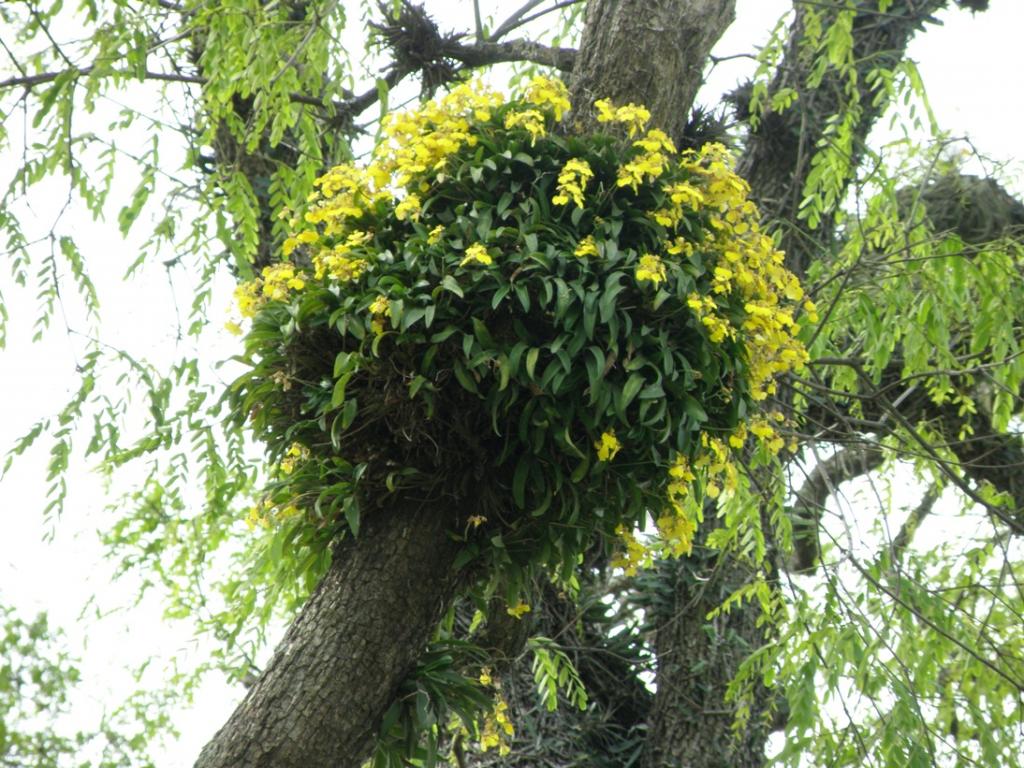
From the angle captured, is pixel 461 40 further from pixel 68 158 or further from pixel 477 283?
pixel 477 283

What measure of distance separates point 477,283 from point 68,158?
130cm

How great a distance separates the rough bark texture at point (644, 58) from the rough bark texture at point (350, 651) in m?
1.16

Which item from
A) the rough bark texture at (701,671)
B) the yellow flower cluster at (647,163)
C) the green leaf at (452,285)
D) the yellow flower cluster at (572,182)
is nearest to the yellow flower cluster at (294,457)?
the green leaf at (452,285)

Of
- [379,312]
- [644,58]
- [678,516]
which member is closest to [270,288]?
[379,312]

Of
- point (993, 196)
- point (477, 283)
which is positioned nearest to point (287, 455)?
point (477, 283)

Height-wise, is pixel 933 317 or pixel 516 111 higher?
pixel 933 317

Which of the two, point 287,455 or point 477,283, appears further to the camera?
point 287,455

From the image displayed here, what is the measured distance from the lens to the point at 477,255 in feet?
8.18

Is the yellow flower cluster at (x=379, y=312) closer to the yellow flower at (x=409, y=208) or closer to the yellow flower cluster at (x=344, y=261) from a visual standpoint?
the yellow flower cluster at (x=344, y=261)

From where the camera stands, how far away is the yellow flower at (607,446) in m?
2.49

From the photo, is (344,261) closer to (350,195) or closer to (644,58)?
(350,195)

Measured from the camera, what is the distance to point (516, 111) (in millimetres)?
2855

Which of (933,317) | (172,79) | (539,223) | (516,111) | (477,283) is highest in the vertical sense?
(172,79)

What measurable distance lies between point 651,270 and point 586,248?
15 cm
